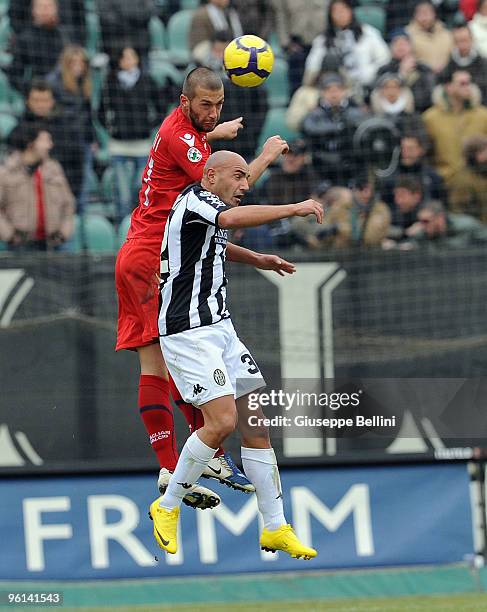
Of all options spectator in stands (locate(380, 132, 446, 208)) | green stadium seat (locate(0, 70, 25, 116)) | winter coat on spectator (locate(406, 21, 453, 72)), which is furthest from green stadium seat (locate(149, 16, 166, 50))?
spectator in stands (locate(380, 132, 446, 208))

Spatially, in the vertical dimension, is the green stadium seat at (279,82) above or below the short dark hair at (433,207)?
above

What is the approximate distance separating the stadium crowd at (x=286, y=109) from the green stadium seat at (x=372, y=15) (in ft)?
0.05

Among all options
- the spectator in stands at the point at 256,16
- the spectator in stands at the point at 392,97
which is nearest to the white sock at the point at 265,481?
the spectator in stands at the point at 392,97

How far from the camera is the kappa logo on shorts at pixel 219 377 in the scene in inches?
290

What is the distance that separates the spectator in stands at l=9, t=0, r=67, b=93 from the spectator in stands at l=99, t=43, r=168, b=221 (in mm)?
672

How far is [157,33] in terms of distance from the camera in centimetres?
1294

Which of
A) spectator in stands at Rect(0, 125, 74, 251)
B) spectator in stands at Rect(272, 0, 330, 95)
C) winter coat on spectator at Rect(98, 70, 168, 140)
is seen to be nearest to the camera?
spectator in stands at Rect(0, 125, 74, 251)

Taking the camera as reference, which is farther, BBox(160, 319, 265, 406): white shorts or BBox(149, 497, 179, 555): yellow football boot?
BBox(149, 497, 179, 555): yellow football boot

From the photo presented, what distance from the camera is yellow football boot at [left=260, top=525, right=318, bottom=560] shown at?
7453 mm

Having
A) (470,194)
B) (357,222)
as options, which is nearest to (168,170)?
(357,222)

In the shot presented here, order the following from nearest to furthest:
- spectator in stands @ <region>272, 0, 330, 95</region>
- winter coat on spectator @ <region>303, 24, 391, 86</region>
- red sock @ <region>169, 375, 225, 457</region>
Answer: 1. red sock @ <region>169, 375, 225, 457</region>
2. winter coat on spectator @ <region>303, 24, 391, 86</region>
3. spectator in stands @ <region>272, 0, 330, 95</region>

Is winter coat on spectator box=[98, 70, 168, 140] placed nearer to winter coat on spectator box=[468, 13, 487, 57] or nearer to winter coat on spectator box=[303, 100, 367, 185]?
winter coat on spectator box=[303, 100, 367, 185]

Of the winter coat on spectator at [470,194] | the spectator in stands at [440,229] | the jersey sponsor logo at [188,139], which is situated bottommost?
the spectator in stands at [440,229]

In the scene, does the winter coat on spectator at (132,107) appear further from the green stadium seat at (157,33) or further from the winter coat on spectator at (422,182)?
the winter coat on spectator at (422,182)
